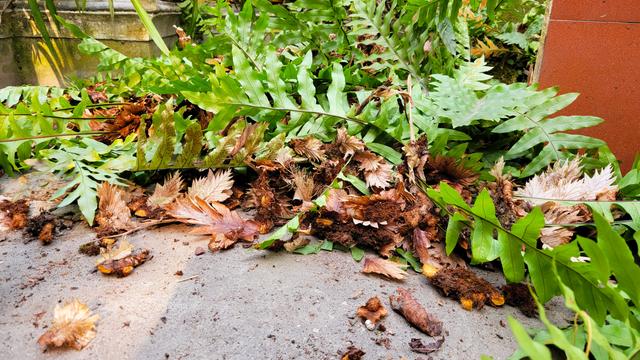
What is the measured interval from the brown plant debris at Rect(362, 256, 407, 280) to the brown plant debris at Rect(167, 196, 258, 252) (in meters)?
0.33

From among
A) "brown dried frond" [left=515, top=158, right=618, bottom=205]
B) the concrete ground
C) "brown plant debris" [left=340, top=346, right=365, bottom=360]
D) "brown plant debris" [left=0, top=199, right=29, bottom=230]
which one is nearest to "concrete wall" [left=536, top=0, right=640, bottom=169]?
"brown dried frond" [left=515, top=158, right=618, bottom=205]

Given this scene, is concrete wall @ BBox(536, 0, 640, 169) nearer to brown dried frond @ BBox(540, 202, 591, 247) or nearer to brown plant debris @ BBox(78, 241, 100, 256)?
brown dried frond @ BBox(540, 202, 591, 247)

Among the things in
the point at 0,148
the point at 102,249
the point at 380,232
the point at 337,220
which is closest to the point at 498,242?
the point at 380,232

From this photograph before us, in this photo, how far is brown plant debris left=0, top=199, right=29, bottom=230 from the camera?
126 cm

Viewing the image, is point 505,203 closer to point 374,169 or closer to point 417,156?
point 417,156

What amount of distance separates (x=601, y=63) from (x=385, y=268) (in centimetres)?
119

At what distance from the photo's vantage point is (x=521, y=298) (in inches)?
38.4

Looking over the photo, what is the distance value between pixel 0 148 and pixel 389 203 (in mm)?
1286

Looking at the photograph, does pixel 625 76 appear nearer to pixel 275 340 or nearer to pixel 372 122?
pixel 372 122

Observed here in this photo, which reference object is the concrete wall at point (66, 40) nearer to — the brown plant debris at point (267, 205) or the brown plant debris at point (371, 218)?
the brown plant debris at point (267, 205)

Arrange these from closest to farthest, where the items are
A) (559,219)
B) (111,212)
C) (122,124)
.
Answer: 1. (559,219)
2. (111,212)
3. (122,124)

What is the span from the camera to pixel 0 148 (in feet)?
4.62

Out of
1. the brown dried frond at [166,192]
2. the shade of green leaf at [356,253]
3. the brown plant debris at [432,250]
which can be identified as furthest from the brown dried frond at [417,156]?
the brown dried frond at [166,192]

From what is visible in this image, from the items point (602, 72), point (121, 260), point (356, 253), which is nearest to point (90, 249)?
point (121, 260)
